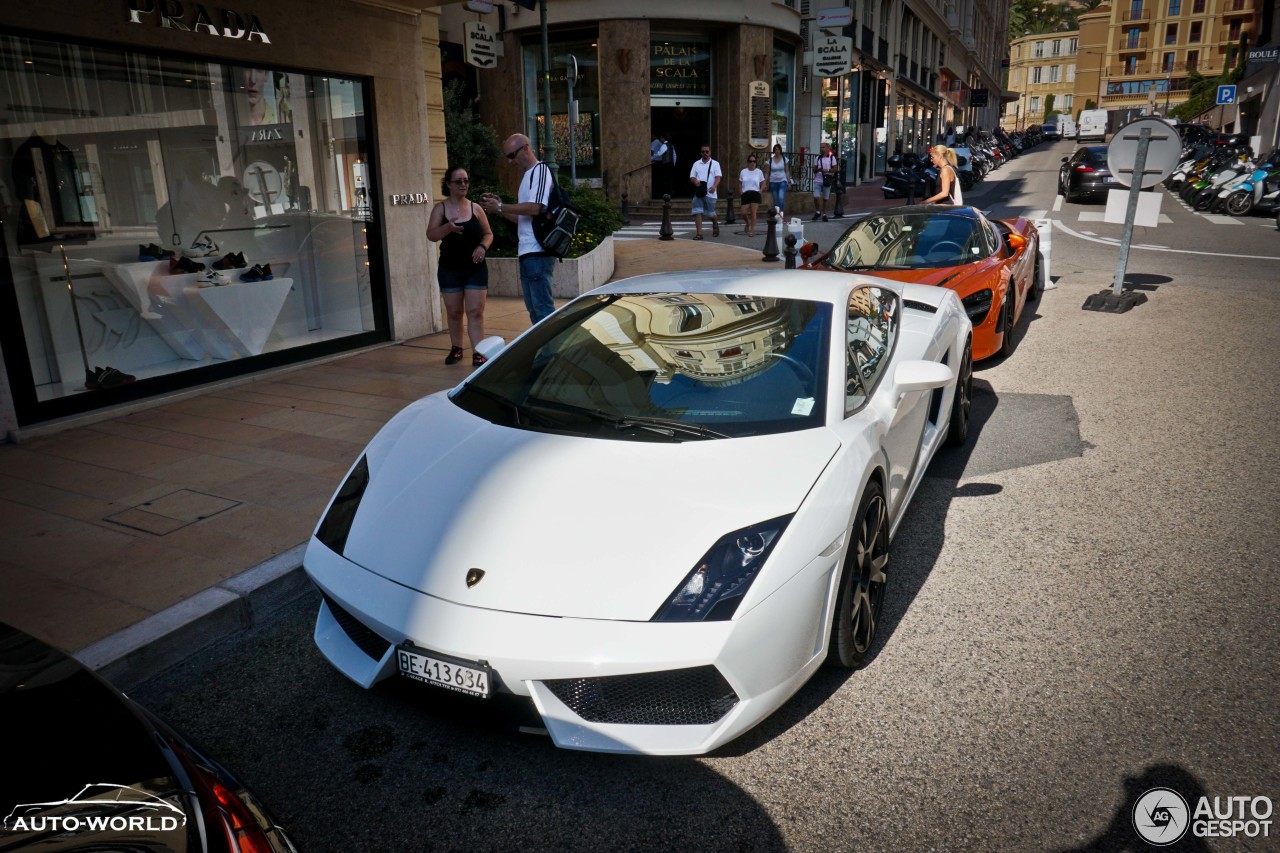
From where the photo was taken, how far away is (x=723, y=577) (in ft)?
8.79

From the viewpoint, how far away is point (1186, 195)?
26.5 metres

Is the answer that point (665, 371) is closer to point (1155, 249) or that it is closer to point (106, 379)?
point (106, 379)

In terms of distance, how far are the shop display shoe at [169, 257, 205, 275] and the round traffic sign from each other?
9674 mm

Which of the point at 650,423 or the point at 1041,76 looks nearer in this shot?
the point at 650,423

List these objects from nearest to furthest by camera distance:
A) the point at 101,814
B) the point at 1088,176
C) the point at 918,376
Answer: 1. the point at 101,814
2. the point at 918,376
3. the point at 1088,176

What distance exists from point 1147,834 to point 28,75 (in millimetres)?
8083

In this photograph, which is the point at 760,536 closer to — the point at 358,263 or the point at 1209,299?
the point at 358,263

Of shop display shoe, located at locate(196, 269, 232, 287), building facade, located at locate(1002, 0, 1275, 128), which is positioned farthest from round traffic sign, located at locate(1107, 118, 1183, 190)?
building facade, located at locate(1002, 0, 1275, 128)

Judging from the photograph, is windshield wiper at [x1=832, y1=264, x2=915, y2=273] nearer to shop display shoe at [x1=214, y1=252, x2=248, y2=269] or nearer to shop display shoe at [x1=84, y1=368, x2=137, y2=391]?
shop display shoe at [x1=214, y1=252, x2=248, y2=269]

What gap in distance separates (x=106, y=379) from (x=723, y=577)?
6432 mm

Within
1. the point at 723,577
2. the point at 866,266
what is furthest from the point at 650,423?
the point at 866,266

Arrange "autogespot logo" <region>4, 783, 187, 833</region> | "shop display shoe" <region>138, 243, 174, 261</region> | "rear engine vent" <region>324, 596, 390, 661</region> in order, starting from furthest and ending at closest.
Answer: "shop display shoe" <region>138, 243, 174, 261</region> < "rear engine vent" <region>324, 596, 390, 661</region> < "autogespot logo" <region>4, 783, 187, 833</region>

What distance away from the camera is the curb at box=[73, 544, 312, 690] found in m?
3.41

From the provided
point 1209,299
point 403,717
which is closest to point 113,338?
point 403,717
